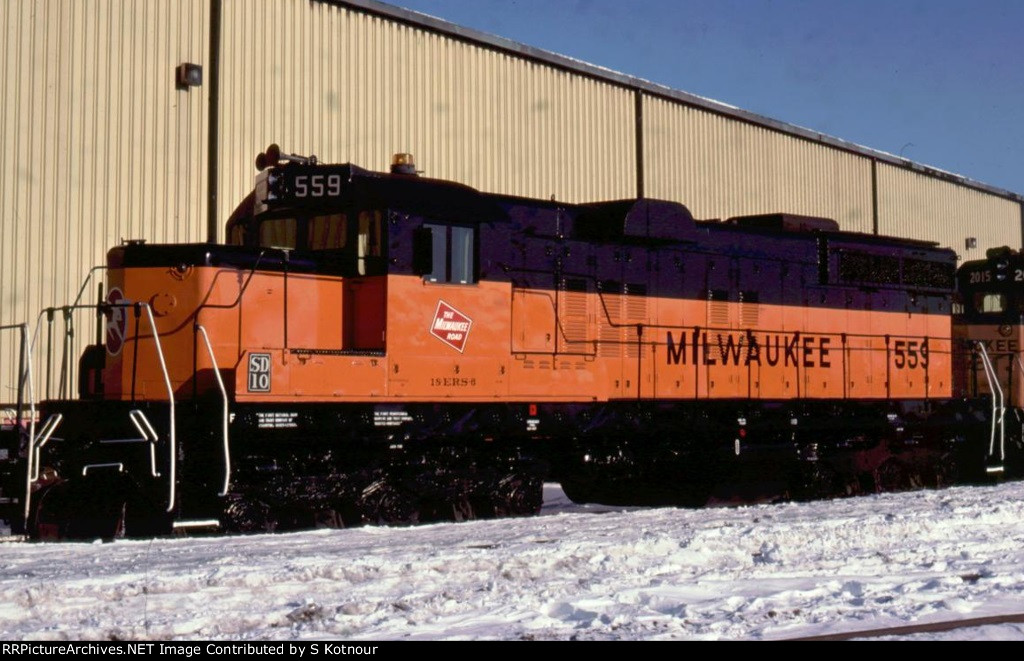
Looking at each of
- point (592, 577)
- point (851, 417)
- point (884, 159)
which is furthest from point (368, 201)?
point (884, 159)

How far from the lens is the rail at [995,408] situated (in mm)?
16406

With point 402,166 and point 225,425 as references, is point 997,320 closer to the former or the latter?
point 402,166

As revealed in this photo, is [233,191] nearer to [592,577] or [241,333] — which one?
[241,333]

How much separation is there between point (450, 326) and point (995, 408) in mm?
9296

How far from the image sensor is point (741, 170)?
24156 mm

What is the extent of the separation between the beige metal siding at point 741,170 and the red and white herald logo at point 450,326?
1119cm

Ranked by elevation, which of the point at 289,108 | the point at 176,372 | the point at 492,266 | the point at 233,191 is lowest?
the point at 176,372

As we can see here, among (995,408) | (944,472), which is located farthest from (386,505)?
(995,408)

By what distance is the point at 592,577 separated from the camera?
25.6ft

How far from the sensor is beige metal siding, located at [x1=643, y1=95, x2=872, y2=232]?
22297 mm

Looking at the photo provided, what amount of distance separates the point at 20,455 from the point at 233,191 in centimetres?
701

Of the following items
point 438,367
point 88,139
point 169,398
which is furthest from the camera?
point 88,139

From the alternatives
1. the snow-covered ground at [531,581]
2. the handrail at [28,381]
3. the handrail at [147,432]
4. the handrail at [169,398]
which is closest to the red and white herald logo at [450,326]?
the snow-covered ground at [531,581]

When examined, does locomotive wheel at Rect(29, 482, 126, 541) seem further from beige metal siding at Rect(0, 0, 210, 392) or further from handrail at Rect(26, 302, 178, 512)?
beige metal siding at Rect(0, 0, 210, 392)
